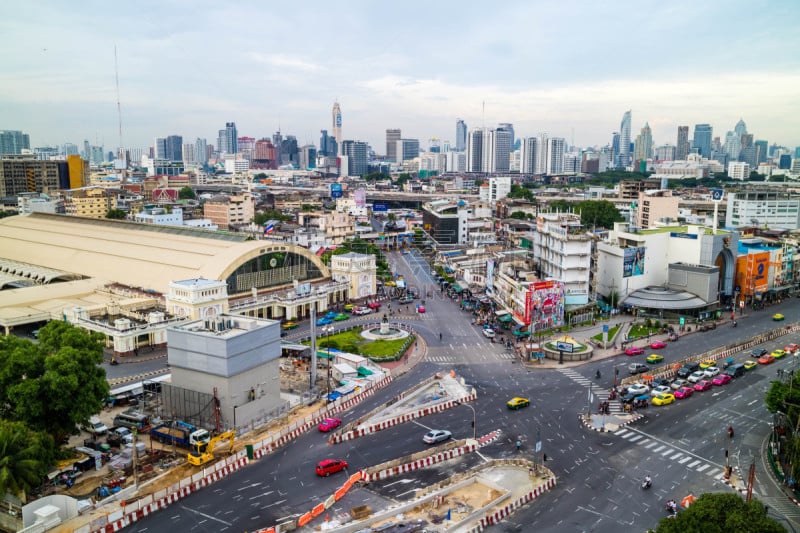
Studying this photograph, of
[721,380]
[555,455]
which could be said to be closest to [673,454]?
[555,455]

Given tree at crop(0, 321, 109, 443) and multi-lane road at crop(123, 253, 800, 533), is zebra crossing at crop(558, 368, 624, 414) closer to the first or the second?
multi-lane road at crop(123, 253, 800, 533)

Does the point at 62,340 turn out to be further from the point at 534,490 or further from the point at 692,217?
the point at 692,217

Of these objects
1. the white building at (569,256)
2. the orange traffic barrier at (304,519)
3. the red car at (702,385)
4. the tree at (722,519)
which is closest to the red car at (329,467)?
the orange traffic barrier at (304,519)

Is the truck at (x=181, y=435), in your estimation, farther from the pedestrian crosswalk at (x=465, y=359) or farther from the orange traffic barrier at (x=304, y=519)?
the pedestrian crosswalk at (x=465, y=359)

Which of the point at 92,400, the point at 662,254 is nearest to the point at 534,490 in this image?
the point at 92,400

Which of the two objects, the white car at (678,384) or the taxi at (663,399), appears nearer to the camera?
the taxi at (663,399)
